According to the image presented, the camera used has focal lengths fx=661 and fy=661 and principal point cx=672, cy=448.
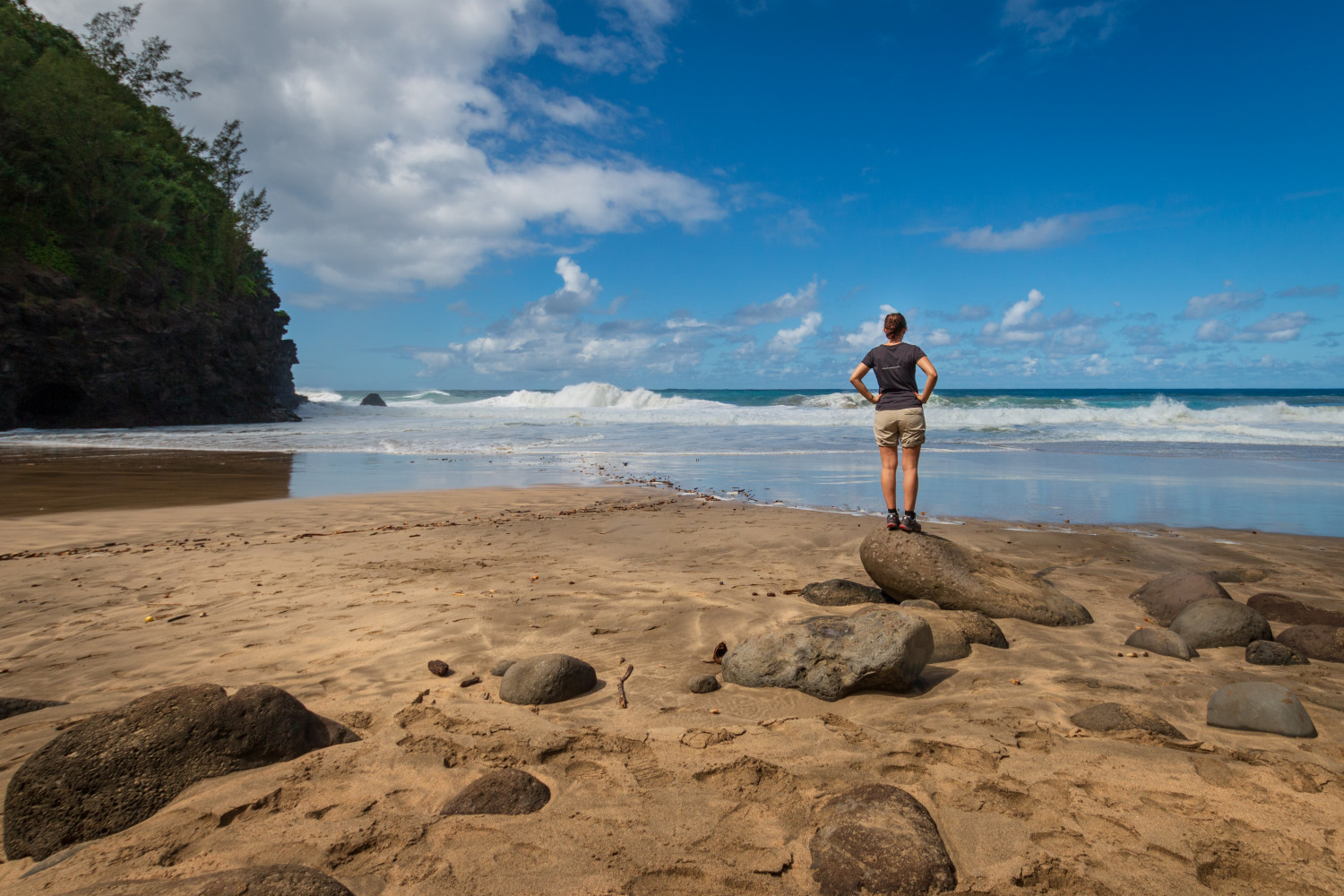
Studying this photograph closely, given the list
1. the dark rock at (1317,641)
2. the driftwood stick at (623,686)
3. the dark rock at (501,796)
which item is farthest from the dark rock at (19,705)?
the dark rock at (1317,641)

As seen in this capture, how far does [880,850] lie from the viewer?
2.20 m

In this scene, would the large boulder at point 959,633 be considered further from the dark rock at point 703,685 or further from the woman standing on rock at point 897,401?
the woman standing on rock at point 897,401

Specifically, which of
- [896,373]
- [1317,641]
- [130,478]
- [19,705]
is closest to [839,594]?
[896,373]

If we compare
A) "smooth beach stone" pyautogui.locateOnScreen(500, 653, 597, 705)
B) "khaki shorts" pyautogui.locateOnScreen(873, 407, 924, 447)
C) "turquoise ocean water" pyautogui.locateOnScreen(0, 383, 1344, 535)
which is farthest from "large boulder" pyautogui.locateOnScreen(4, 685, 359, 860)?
"turquoise ocean water" pyautogui.locateOnScreen(0, 383, 1344, 535)

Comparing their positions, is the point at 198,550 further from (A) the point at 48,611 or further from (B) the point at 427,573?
(B) the point at 427,573

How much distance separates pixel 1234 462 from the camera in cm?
1627

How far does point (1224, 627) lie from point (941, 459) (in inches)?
502

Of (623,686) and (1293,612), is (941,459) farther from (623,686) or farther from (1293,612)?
(623,686)

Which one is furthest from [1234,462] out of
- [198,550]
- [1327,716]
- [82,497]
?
[82,497]

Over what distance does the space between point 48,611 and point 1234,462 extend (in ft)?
71.3

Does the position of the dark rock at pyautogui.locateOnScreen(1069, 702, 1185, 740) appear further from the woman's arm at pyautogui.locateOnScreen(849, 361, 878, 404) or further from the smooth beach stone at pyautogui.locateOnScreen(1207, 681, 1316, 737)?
the woman's arm at pyautogui.locateOnScreen(849, 361, 878, 404)

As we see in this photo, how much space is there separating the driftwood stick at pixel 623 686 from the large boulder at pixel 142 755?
130 cm

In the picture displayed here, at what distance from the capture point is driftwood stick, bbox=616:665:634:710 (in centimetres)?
350

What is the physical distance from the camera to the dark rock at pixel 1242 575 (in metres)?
6.11
